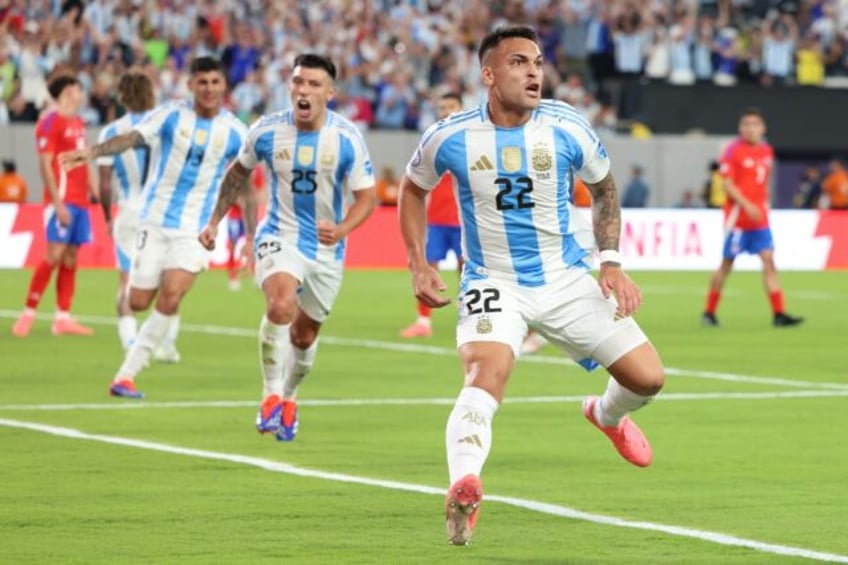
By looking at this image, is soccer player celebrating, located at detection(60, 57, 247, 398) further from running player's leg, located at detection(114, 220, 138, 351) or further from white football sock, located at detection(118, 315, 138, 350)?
running player's leg, located at detection(114, 220, 138, 351)

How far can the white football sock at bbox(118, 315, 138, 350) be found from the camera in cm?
1848

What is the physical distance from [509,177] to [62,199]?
472 inches

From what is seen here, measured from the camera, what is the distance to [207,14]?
3847cm

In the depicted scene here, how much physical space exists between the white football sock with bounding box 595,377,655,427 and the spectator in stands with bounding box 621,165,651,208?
2990 centimetres

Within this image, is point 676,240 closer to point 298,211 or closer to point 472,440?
point 298,211

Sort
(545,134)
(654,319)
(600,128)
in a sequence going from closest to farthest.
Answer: (545,134) < (654,319) < (600,128)

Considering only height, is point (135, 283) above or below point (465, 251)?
below

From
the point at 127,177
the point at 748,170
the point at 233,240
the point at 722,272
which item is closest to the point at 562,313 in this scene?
the point at 127,177

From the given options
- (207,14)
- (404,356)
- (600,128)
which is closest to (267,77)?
(207,14)

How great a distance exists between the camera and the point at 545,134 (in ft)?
31.0

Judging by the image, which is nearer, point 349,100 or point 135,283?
point 135,283

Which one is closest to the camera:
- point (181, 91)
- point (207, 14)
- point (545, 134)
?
point (545, 134)

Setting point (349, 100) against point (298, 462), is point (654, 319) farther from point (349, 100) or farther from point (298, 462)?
point (349, 100)

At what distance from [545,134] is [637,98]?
33885mm
